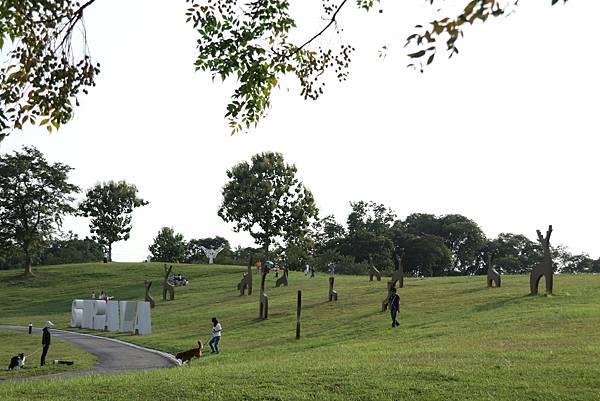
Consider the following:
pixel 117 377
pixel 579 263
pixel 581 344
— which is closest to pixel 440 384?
pixel 581 344

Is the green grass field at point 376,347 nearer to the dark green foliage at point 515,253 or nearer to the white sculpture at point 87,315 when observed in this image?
the white sculpture at point 87,315

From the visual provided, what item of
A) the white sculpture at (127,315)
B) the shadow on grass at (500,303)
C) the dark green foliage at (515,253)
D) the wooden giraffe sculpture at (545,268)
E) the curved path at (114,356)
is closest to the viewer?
the curved path at (114,356)

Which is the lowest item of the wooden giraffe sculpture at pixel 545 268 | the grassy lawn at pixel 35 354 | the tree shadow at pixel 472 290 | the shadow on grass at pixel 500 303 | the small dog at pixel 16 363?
the grassy lawn at pixel 35 354

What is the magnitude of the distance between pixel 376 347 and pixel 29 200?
74.7 meters

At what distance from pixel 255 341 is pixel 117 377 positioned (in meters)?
13.4

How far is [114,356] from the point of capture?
97.3 ft

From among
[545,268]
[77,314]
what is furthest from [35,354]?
[545,268]

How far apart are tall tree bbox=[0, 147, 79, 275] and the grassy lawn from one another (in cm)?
4742

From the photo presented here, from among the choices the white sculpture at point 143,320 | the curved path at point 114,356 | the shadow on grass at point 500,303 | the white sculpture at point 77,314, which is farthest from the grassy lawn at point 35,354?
the shadow on grass at point 500,303

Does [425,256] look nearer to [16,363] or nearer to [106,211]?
[106,211]

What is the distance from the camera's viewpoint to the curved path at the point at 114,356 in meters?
24.6

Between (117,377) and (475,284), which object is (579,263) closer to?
(475,284)

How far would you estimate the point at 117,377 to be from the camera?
1930 centimetres

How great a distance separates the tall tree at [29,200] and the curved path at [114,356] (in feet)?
167
